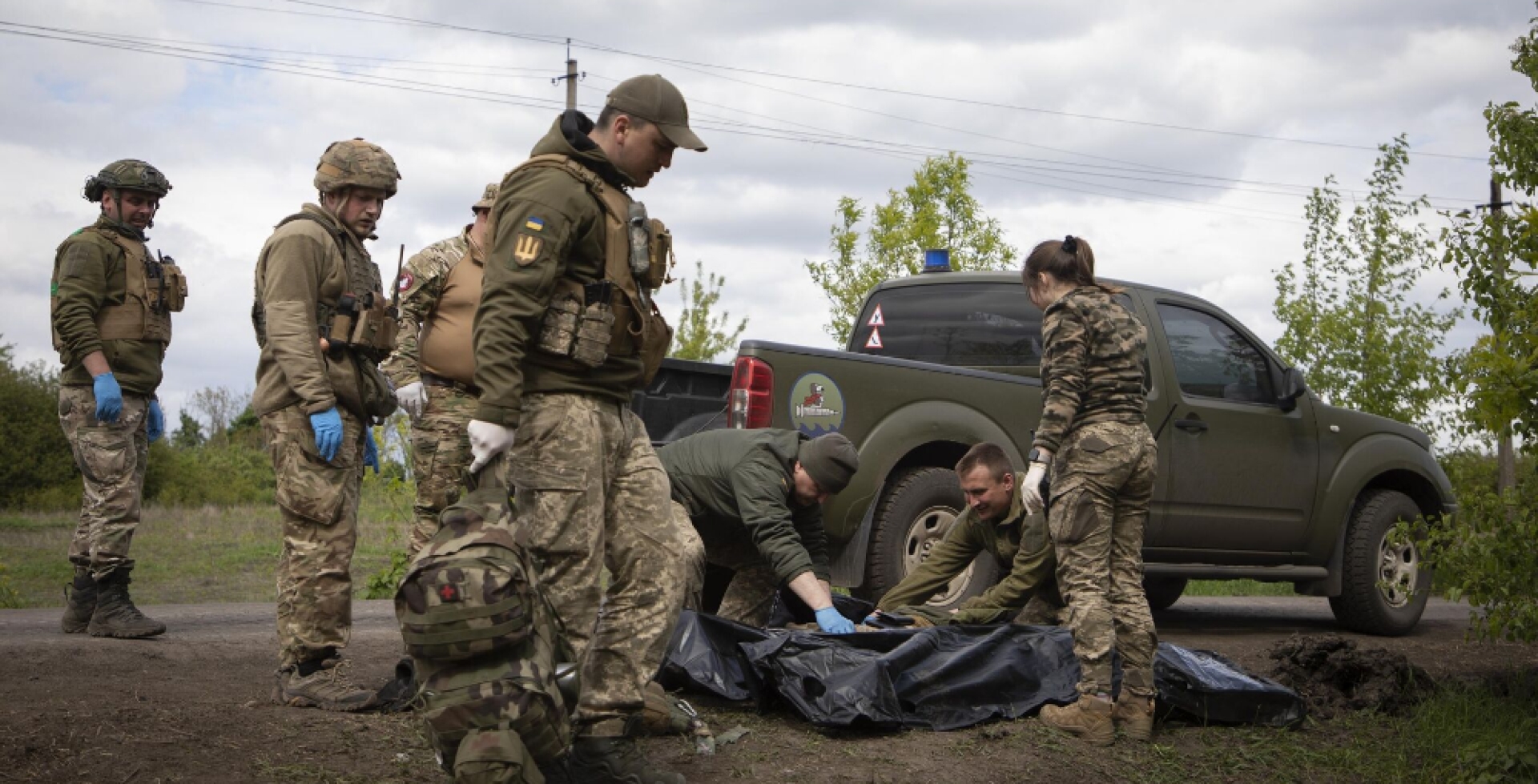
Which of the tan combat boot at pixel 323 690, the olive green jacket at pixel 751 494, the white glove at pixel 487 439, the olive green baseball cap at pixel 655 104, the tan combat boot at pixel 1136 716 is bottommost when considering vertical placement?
the tan combat boot at pixel 1136 716

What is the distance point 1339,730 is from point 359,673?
3907mm

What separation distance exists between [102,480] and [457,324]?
2162 millimetres

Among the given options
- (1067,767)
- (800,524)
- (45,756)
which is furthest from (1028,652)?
(45,756)

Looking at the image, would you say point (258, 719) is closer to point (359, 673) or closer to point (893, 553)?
point (359, 673)

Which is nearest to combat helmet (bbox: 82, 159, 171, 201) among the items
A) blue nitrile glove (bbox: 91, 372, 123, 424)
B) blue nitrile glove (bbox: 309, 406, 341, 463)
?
blue nitrile glove (bbox: 91, 372, 123, 424)

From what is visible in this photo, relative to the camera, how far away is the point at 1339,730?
17.2ft

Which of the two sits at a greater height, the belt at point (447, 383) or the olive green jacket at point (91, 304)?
the olive green jacket at point (91, 304)

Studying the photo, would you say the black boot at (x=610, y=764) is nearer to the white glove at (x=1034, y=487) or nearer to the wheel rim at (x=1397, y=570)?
the white glove at (x=1034, y=487)

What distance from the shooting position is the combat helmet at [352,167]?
4.90m

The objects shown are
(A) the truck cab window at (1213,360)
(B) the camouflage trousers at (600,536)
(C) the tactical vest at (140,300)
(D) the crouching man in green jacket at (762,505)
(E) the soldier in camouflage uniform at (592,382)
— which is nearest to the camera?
(E) the soldier in camouflage uniform at (592,382)

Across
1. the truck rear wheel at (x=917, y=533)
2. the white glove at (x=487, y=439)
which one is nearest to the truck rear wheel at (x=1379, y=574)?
the truck rear wheel at (x=917, y=533)

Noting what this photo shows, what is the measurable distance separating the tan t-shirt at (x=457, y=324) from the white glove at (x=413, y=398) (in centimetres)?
20

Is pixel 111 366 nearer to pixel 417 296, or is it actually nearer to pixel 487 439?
pixel 417 296

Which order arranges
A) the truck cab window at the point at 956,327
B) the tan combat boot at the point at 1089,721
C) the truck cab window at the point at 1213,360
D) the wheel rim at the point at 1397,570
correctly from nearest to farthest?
1. the tan combat boot at the point at 1089,721
2. the truck cab window at the point at 956,327
3. the truck cab window at the point at 1213,360
4. the wheel rim at the point at 1397,570
